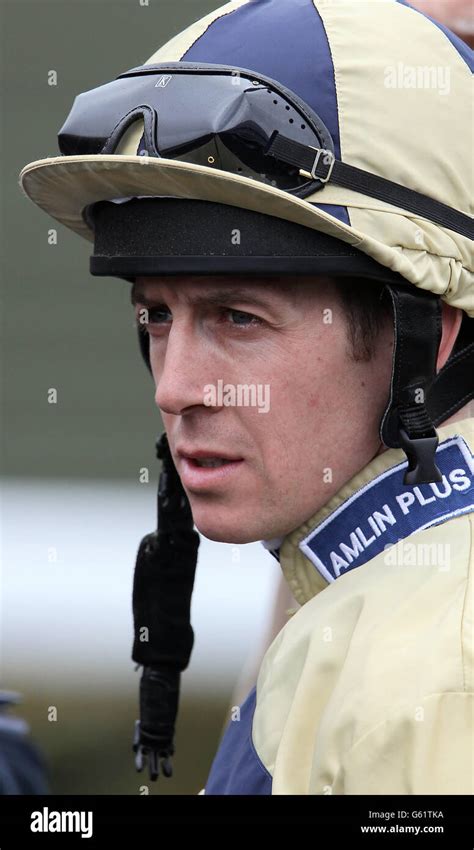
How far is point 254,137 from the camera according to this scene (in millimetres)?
1959

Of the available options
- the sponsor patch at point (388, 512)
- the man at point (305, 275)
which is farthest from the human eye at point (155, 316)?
the sponsor patch at point (388, 512)

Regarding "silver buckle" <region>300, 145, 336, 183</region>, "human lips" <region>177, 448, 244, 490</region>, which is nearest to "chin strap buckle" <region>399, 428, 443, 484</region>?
"human lips" <region>177, 448, 244, 490</region>

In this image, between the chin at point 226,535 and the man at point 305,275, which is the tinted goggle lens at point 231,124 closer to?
the man at point 305,275

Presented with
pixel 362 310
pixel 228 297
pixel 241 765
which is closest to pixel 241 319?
pixel 228 297

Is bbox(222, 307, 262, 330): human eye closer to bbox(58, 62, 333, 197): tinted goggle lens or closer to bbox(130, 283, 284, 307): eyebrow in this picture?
bbox(130, 283, 284, 307): eyebrow

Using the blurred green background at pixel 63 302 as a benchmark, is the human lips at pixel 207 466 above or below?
below

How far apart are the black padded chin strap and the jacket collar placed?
56mm

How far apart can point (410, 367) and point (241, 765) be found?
0.74 m

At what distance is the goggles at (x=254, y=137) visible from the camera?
76.5 inches

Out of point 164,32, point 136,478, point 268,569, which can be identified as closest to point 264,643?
point 268,569

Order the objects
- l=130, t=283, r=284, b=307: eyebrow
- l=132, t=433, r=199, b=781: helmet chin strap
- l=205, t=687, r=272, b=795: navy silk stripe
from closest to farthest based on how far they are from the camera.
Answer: l=205, t=687, r=272, b=795: navy silk stripe, l=130, t=283, r=284, b=307: eyebrow, l=132, t=433, r=199, b=781: helmet chin strap

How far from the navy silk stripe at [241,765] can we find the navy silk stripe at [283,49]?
36.0 inches

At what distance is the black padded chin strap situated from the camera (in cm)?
196

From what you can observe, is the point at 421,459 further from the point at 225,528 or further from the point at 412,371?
the point at 225,528
